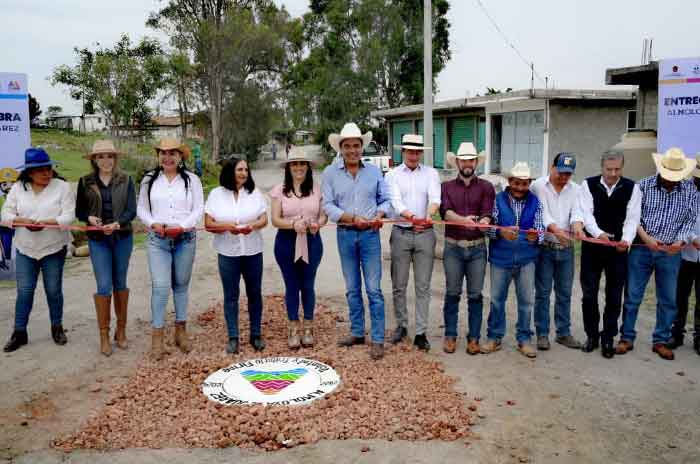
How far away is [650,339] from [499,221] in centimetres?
222

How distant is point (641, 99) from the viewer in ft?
41.8

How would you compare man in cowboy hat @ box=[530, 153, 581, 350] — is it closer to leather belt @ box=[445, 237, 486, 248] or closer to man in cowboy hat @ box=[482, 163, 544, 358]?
man in cowboy hat @ box=[482, 163, 544, 358]

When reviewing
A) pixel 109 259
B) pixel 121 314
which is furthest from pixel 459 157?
pixel 121 314

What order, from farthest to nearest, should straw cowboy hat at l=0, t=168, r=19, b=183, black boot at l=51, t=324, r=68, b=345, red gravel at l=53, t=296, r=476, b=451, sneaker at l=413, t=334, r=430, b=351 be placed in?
straw cowboy hat at l=0, t=168, r=19, b=183
black boot at l=51, t=324, r=68, b=345
sneaker at l=413, t=334, r=430, b=351
red gravel at l=53, t=296, r=476, b=451

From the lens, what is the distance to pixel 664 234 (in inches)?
236

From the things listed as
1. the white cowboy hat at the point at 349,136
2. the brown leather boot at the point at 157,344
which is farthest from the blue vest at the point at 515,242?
the brown leather boot at the point at 157,344

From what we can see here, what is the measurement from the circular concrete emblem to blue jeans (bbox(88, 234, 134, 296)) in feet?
5.03

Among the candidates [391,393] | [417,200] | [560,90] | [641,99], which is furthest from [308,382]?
[560,90]

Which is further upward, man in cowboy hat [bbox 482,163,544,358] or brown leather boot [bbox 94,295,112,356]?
man in cowboy hat [bbox 482,163,544,358]

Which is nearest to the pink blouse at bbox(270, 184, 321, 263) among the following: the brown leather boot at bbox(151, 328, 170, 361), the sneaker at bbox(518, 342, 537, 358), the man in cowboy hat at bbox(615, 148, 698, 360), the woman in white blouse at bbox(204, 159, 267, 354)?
the woman in white blouse at bbox(204, 159, 267, 354)

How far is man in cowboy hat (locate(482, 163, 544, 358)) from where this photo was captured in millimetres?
5941

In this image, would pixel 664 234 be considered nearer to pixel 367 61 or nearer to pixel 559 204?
pixel 559 204

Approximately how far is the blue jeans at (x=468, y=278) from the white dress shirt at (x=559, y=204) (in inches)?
28.9

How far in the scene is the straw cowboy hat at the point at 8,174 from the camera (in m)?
9.23
